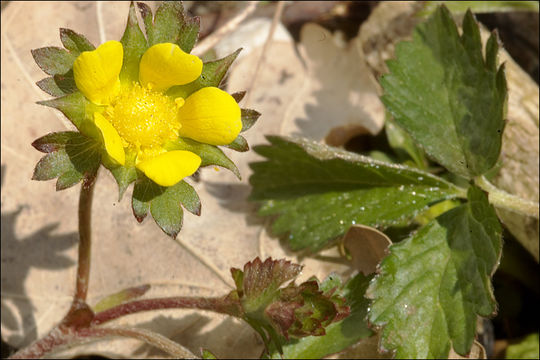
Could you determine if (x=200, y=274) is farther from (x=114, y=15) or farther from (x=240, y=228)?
(x=114, y=15)

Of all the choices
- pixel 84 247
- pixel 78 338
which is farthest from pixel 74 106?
pixel 78 338

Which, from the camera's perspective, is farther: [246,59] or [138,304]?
[246,59]

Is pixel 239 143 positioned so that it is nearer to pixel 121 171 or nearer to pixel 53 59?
pixel 121 171

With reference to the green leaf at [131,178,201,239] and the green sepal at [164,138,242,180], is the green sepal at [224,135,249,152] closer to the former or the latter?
the green sepal at [164,138,242,180]

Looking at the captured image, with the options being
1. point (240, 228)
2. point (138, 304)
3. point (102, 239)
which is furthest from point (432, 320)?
point (102, 239)

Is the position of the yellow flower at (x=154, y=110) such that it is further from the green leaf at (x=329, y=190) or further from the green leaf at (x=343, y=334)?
the green leaf at (x=343, y=334)

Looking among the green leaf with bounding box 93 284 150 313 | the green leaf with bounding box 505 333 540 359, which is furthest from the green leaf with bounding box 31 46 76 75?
the green leaf with bounding box 505 333 540 359
